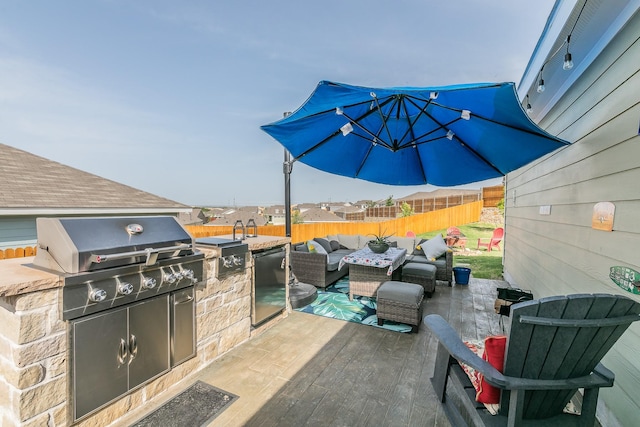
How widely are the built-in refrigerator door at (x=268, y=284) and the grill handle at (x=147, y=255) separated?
3.33 ft

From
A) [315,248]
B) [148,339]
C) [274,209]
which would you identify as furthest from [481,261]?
[274,209]

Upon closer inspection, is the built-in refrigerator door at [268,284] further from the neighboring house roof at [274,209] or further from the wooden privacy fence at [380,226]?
the neighboring house roof at [274,209]

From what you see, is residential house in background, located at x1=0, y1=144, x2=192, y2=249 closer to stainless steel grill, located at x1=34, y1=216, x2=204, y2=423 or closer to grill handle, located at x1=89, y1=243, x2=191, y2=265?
stainless steel grill, located at x1=34, y1=216, x2=204, y2=423

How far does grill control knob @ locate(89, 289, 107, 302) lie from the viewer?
1533 millimetres

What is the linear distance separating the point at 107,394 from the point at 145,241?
101cm

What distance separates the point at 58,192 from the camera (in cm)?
604

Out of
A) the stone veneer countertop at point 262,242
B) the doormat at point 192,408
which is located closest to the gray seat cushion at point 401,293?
the stone veneer countertop at point 262,242

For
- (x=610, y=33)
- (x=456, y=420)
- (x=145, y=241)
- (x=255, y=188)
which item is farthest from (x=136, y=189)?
(x=255, y=188)

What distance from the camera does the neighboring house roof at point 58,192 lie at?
17.2 feet

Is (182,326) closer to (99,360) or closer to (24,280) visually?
(99,360)

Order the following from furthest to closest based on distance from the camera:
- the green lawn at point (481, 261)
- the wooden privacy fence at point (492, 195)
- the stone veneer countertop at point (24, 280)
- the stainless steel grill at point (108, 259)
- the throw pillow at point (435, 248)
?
the wooden privacy fence at point (492, 195), the green lawn at point (481, 261), the throw pillow at point (435, 248), the stainless steel grill at point (108, 259), the stone veneer countertop at point (24, 280)

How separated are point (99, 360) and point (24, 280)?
0.66 meters

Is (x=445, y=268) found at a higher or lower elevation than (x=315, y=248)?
lower

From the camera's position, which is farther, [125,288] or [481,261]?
[481,261]
